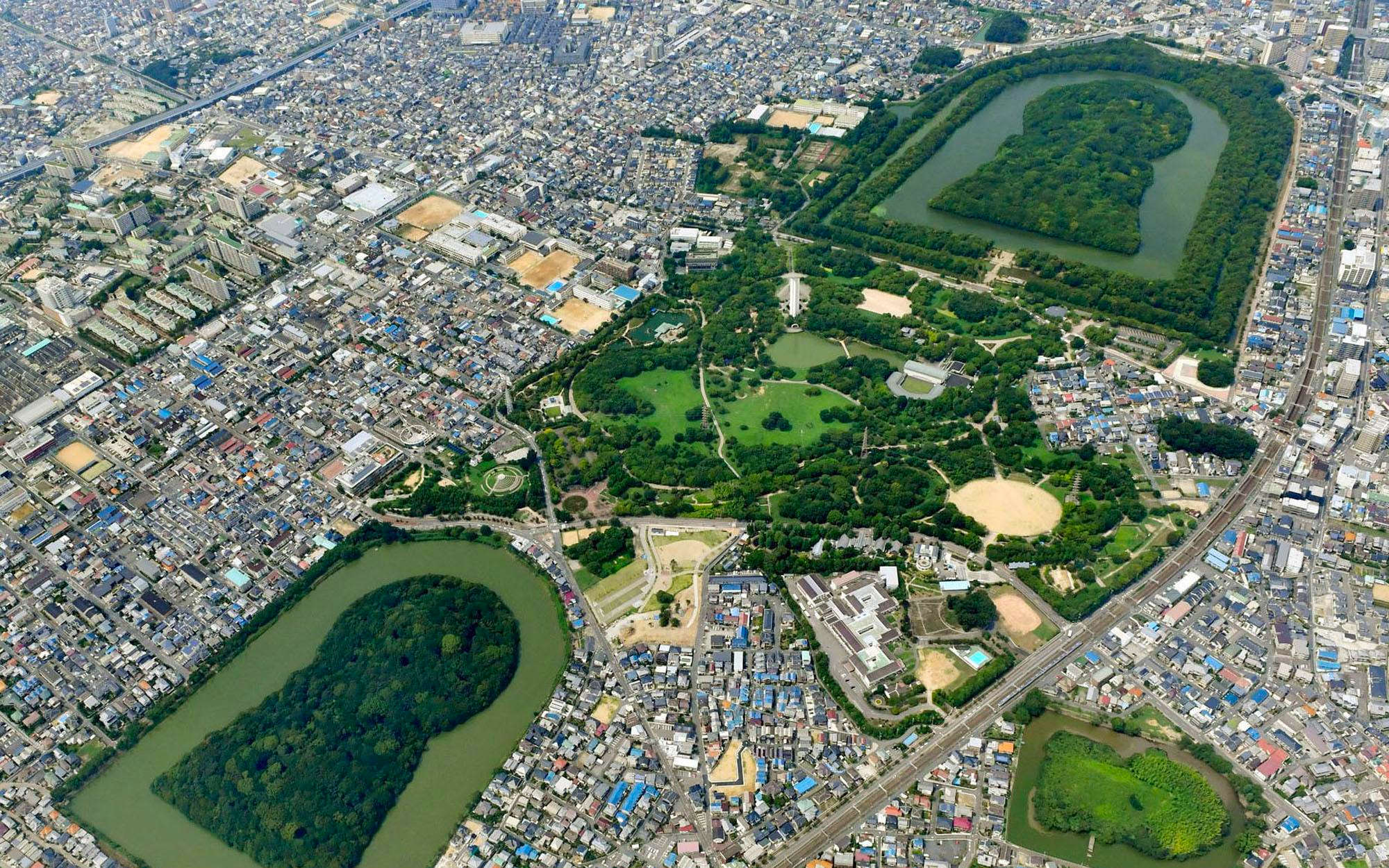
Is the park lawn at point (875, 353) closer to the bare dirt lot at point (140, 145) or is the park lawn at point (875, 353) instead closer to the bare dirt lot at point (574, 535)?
the bare dirt lot at point (574, 535)

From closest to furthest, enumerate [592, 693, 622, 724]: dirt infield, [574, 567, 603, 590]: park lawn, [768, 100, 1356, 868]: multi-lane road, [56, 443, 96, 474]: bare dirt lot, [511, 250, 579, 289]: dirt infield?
[768, 100, 1356, 868]: multi-lane road < [592, 693, 622, 724]: dirt infield < [574, 567, 603, 590]: park lawn < [56, 443, 96, 474]: bare dirt lot < [511, 250, 579, 289]: dirt infield

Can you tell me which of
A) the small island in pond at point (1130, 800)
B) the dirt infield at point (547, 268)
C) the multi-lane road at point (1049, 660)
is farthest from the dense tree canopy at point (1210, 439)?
the dirt infield at point (547, 268)

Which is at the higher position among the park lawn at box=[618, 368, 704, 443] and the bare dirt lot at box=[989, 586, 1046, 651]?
the park lawn at box=[618, 368, 704, 443]

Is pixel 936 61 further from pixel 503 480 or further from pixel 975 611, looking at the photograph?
pixel 975 611

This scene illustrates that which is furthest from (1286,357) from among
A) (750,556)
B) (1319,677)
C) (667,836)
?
(667,836)

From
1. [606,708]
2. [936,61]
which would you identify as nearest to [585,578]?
[606,708]

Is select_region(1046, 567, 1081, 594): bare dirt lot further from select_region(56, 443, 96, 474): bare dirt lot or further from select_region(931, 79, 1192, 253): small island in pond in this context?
select_region(56, 443, 96, 474): bare dirt lot

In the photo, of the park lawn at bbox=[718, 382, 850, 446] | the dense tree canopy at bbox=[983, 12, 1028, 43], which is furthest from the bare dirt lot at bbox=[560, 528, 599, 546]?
the dense tree canopy at bbox=[983, 12, 1028, 43]

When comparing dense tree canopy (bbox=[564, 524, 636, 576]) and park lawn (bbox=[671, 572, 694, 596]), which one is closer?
park lawn (bbox=[671, 572, 694, 596])
